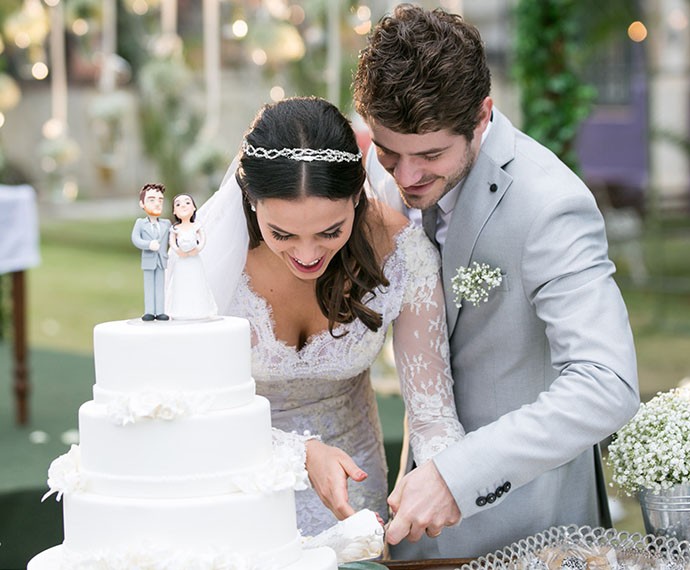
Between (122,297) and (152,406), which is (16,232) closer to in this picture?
(152,406)

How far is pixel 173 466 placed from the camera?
6.98 feet

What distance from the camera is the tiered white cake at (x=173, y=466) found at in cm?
211

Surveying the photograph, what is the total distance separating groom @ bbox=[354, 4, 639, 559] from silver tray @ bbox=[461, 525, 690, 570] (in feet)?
0.42

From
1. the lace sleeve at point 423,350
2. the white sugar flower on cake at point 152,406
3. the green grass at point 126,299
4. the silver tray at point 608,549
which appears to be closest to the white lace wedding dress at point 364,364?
the lace sleeve at point 423,350

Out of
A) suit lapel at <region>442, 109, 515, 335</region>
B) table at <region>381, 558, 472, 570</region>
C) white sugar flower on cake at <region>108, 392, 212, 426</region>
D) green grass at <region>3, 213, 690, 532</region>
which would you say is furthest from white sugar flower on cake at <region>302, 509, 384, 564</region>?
green grass at <region>3, 213, 690, 532</region>

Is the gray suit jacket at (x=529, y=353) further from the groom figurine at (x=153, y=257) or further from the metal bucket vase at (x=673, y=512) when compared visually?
the groom figurine at (x=153, y=257)

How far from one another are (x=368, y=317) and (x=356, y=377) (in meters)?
0.34

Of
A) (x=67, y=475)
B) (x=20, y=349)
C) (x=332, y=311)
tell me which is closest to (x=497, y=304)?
(x=332, y=311)

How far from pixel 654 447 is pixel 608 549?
0.85ft

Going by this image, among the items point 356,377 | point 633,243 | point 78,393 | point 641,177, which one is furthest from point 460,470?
point 641,177

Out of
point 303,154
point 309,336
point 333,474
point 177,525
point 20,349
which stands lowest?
point 20,349

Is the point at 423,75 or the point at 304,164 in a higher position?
the point at 423,75

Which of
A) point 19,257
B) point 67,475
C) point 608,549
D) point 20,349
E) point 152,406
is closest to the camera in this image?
point 152,406

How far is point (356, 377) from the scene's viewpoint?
10.9ft
